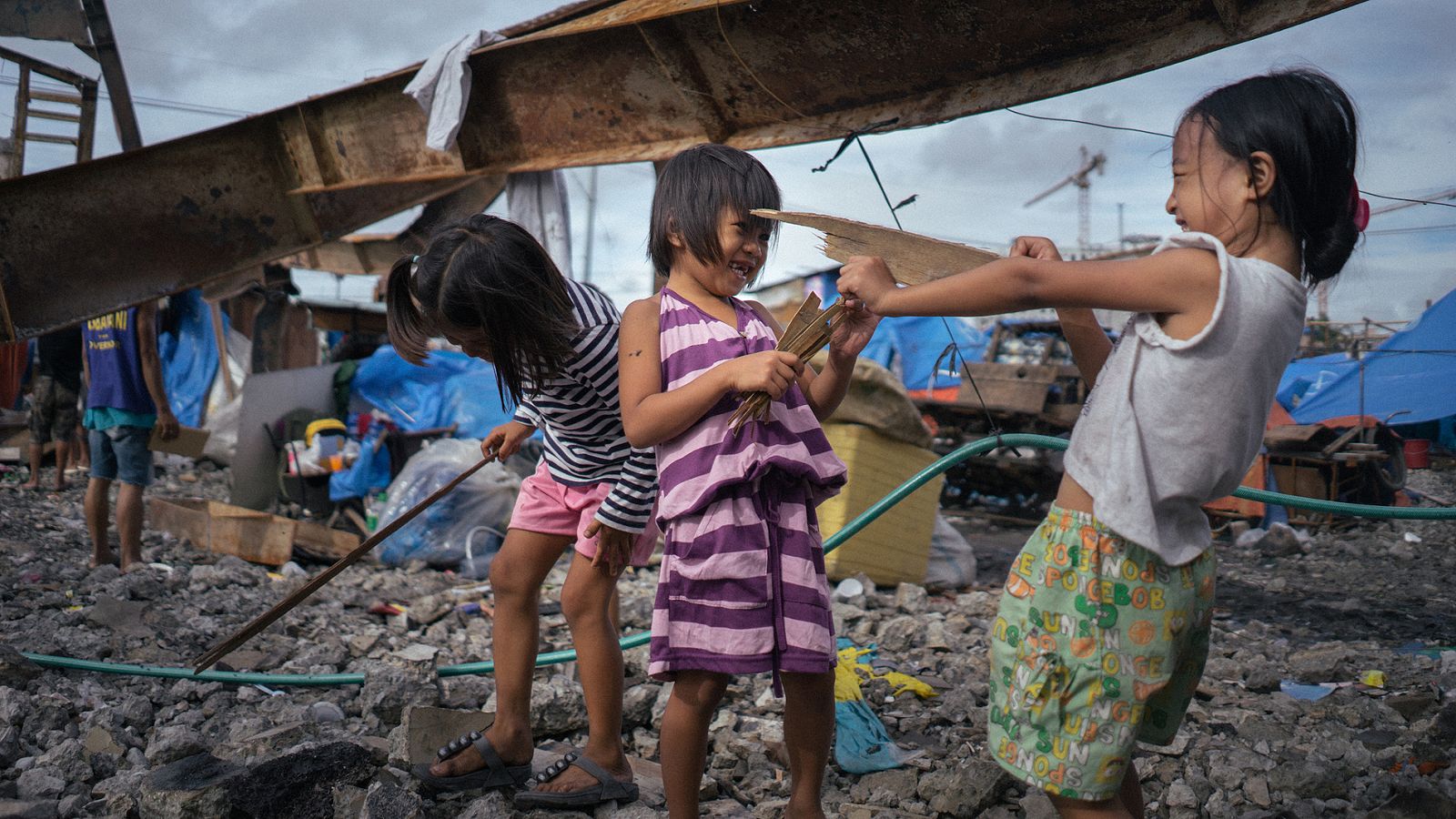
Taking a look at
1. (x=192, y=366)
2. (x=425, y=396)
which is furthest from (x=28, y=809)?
(x=192, y=366)

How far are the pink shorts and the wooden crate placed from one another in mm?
4277

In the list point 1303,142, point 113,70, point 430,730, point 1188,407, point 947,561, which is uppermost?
point 113,70

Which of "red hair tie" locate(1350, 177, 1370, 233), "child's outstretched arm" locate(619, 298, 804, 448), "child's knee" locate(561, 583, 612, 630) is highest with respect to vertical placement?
"red hair tie" locate(1350, 177, 1370, 233)

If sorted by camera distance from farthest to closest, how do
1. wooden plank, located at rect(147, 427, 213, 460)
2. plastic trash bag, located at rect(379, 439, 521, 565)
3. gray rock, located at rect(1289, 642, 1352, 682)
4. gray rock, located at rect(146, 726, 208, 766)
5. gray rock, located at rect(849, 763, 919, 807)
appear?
wooden plank, located at rect(147, 427, 213, 460) → plastic trash bag, located at rect(379, 439, 521, 565) → gray rock, located at rect(1289, 642, 1352, 682) → gray rock, located at rect(146, 726, 208, 766) → gray rock, located at rect(849, 763, 919, 807)

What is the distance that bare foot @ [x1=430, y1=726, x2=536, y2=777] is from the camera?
2.58 metres

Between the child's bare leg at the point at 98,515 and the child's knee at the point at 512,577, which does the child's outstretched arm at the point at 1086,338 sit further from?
the child's bare leg at the point at 98,515

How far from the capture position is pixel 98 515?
5.67 metres

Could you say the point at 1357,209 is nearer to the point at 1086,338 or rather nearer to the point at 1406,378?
the point at 1086,338

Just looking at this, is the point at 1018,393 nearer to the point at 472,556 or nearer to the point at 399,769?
the point at 472,556

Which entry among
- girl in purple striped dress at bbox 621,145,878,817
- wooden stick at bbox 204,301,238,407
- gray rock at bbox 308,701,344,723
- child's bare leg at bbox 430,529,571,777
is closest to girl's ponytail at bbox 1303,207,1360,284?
girl in purple striped dress at bbox 621,145,878,817

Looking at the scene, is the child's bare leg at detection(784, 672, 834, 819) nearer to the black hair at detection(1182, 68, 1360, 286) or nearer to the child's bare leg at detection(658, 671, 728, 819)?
the child's bare leg at detection(658, 671, 728, 819)

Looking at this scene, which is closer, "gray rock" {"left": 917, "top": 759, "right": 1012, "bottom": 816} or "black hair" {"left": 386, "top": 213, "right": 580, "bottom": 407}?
"black hair" {"left": 386, "top": 213, "right": 580, "bottom": 407}

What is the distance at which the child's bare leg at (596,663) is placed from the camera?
2.50 meters

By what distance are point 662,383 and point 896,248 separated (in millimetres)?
568
